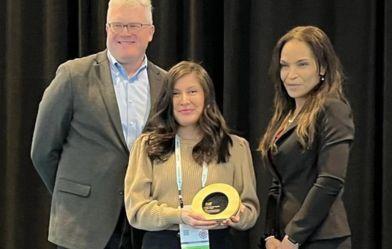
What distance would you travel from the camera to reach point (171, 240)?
8.09 feet

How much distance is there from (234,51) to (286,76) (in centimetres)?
120

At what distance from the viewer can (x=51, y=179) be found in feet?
9.45

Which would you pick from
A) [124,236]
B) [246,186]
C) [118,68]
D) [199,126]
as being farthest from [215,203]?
[118,68]

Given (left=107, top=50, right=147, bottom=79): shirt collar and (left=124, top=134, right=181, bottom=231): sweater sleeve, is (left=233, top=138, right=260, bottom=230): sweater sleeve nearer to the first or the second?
(left=124, top=134, right=181, bottom=231): sweater sleeve

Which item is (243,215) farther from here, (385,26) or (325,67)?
(385,26)

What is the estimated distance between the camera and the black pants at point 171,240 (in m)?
2.46

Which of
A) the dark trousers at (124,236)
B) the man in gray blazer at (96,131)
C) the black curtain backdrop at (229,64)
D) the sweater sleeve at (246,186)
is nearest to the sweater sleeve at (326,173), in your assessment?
the sweater sleeve at (246,186)

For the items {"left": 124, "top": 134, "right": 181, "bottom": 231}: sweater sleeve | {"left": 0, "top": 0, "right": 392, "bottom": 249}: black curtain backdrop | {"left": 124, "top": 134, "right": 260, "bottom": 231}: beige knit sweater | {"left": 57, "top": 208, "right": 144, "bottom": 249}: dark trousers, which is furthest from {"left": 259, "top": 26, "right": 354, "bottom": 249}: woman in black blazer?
{"left": 0, "top": 0, "right": 392, "bottom": 249}: black curtain backdrop

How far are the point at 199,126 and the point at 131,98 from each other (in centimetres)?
36

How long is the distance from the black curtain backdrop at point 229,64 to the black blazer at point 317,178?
1.15 m

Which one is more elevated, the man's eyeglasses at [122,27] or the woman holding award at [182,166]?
the man's eyeglasses at [122,27]

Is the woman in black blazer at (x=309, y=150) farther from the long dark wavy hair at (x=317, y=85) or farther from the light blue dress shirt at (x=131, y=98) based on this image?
the light blue dress shirt at (x=131, y=98)

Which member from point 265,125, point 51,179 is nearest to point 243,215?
point 51,179

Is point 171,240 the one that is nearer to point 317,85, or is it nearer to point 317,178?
point 317,178
